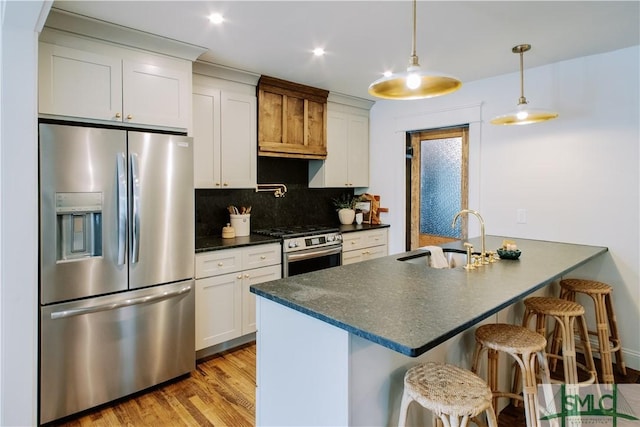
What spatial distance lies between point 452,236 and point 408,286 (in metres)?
2.35

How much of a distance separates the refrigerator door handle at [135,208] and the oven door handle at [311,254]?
4.49 feet

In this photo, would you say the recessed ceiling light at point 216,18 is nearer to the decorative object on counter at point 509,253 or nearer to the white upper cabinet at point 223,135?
the white upper cabinet at point 223,135

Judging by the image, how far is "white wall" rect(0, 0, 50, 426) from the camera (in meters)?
1.89

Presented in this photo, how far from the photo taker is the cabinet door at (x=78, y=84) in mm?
2176

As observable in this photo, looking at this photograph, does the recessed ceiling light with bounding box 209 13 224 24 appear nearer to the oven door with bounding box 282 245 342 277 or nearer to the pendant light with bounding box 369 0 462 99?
the pendant light with bounding box 369 0 462 99

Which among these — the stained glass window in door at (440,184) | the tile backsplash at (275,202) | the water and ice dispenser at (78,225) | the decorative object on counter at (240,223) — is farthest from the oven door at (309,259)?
the water and ice dispenser at (78,225)

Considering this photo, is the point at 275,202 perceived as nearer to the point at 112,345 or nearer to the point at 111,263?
the point at 111,263

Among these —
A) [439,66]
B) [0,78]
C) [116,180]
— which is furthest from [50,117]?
[439,66]

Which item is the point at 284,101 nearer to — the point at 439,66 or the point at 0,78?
the point at 439,66

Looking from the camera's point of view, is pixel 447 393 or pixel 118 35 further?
pixel 118 35

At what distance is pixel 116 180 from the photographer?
2.34 metres

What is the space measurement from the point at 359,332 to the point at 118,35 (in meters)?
2.40

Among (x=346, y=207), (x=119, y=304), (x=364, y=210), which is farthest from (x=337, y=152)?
(x=119, y=304)

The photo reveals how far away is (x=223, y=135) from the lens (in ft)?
10.8
